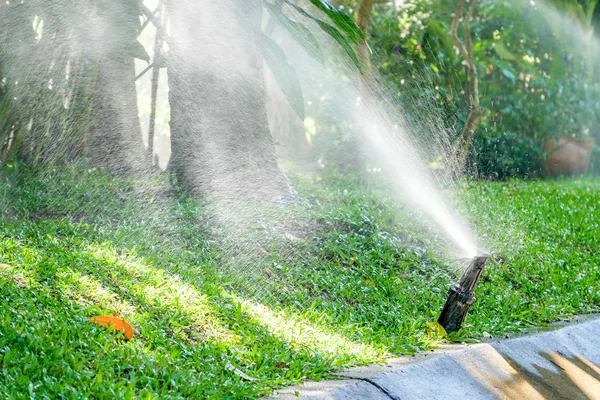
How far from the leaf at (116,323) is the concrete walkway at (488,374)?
2.36 feet

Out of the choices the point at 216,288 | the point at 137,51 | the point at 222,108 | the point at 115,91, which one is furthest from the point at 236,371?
the point at 115,91

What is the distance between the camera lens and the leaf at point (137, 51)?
6301 millimetres

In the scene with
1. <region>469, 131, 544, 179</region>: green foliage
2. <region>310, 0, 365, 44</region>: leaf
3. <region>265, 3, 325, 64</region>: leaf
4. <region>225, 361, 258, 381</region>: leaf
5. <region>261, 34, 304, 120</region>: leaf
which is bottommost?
<region>469, 131, 544, 179</region>: green foliage

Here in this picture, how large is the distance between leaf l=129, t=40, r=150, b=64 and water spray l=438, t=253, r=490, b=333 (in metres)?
3.35

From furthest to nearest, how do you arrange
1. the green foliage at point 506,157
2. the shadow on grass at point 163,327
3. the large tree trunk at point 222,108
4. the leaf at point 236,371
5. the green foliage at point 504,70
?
the green foliage at point 506,157 < the green foliage at point 504,70 < the large tree trunk at point 222,108 < the leaf at point 236,371 < the shadow on grass at point 163,327

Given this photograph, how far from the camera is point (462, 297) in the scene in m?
4.06

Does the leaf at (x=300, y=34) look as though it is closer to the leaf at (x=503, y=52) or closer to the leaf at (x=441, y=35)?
the leaf at (x=441, y=35)

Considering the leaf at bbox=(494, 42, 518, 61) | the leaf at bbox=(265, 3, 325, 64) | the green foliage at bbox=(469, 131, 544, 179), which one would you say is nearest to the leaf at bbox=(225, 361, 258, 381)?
the leaf at bbox=(265, 3, 325, 64)

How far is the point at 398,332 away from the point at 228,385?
1366 millimetres

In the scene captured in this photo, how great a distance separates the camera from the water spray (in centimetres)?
402

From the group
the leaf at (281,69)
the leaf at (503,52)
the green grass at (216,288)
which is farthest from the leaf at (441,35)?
the leaf at (281,69)

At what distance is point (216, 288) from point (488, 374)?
4.63 ft

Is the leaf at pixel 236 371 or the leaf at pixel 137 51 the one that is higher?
the leaf at pixel 236 371

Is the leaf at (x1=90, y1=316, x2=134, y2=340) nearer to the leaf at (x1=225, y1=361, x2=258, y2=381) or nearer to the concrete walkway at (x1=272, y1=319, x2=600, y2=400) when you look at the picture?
the leaf at (x1=225, y1=361, x2=258, y2=381)
